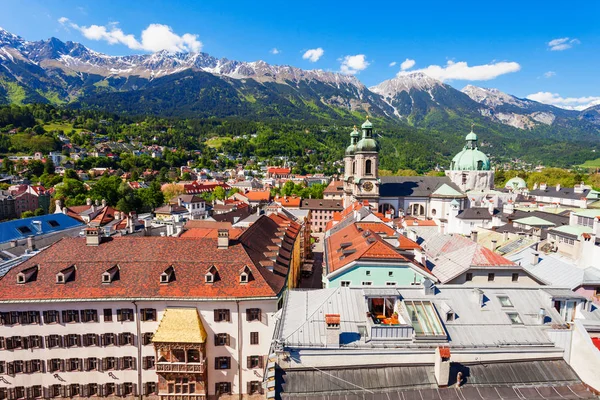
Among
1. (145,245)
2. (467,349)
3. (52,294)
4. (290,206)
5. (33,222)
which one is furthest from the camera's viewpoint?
(290,206)

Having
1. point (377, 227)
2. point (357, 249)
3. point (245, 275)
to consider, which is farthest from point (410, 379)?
point (377, 227)

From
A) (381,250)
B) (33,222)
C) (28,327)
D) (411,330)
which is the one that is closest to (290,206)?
(33,222)

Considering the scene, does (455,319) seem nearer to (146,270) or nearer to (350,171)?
(146,270)

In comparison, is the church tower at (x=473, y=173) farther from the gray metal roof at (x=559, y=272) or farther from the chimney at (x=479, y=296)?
the chimney at (x=479, y=296)

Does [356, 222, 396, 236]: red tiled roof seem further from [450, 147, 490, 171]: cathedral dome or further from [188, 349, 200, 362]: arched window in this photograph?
[450, 147, 490, 171]: cathedral dome

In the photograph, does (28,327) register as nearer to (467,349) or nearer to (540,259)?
(467,349)

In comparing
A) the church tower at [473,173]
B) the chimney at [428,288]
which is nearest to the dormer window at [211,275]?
the chimney at [428,288]
